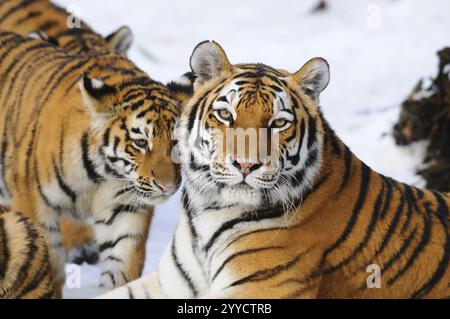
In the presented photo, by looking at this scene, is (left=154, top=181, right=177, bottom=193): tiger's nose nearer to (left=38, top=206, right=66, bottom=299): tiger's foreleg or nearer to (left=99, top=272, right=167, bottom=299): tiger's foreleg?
(left=99, top=272, right=167, bottom=299): tiger's foreleg

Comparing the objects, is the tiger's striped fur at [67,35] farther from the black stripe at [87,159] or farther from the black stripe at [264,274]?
the black stripe at [264,274]

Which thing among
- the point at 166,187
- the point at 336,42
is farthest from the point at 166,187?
the point at 336,42

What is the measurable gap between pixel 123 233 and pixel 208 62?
4.17ft

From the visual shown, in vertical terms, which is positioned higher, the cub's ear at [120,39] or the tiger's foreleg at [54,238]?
the cub's ear at [120,39]

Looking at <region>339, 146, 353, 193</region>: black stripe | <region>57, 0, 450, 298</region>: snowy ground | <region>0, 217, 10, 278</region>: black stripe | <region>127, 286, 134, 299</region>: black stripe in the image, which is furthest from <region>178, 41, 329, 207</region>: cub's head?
<region>57, 0, 450, 298</region>: snowy ground

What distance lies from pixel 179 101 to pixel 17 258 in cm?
120

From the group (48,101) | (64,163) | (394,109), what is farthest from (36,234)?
(394,109)

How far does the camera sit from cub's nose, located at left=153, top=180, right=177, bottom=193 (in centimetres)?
492

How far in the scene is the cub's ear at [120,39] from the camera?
706 cm

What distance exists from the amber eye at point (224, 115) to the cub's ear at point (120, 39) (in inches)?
117

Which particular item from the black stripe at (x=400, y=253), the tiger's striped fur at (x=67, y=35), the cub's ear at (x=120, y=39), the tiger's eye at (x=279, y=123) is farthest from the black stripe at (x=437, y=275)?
the cub's ear at (x=120, y=39)

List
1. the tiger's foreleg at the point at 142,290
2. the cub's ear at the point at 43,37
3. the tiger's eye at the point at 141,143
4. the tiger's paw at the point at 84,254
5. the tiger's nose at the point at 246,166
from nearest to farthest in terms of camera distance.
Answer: the tiger's nose at the point at 246,166
the tiger's foreleg at the point at 142,290
the tiger's eye at the point at 141,143
the tiger's paw at the point at 84,254
the cub's ear at the point at 43,37

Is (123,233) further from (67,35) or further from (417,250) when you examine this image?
(67,35)

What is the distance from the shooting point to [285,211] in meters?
4.22
